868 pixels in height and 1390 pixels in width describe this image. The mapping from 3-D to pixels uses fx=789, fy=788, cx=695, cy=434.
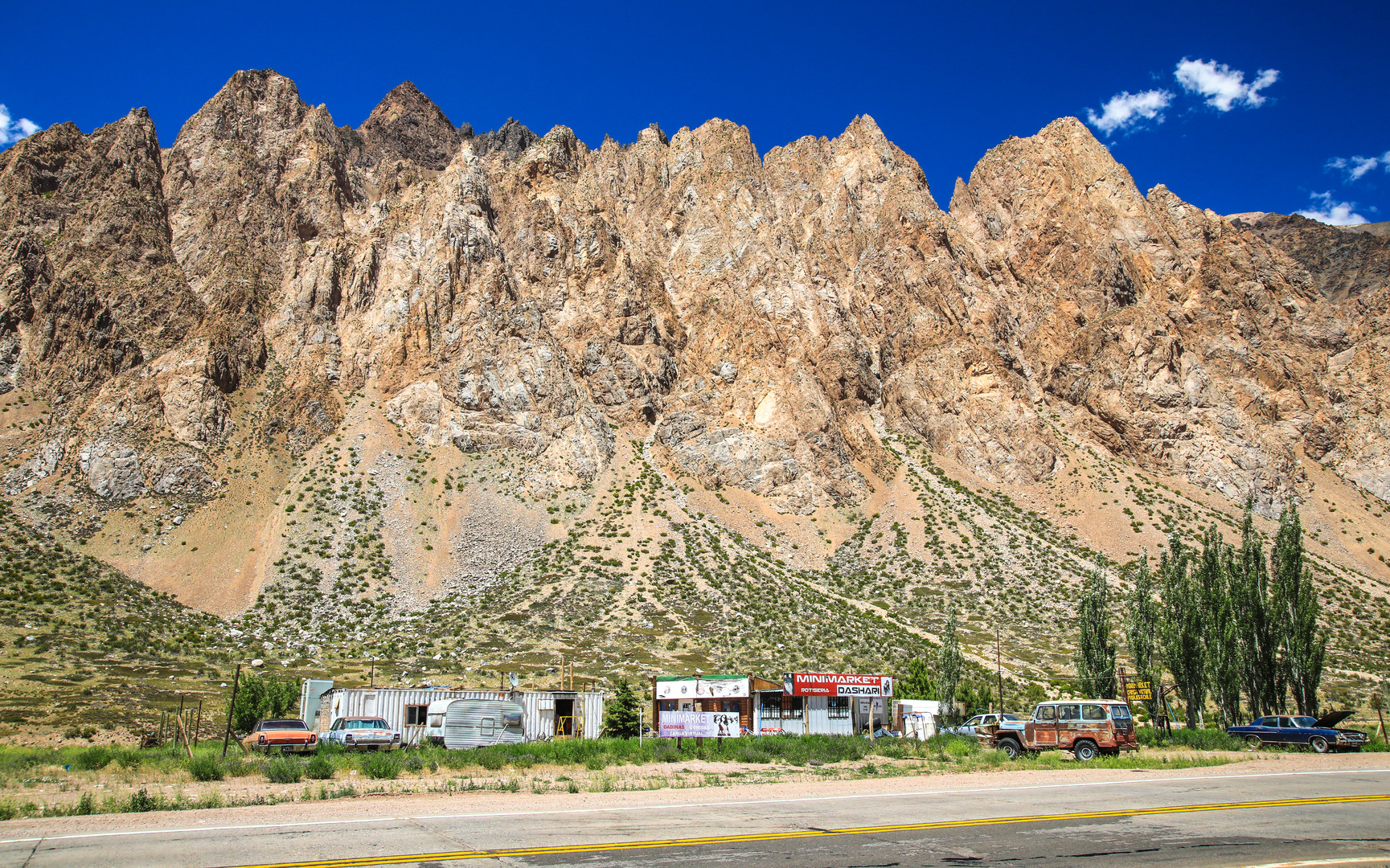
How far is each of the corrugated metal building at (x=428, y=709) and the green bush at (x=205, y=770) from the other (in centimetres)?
805

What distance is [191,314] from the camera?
74.1 m

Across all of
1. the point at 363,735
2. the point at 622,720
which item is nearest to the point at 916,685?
the point at 622,720

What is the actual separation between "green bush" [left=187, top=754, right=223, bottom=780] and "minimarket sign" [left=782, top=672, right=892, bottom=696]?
19.2m

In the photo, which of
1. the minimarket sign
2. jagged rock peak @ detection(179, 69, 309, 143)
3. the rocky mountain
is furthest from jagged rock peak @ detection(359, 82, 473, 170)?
the minimarket sign

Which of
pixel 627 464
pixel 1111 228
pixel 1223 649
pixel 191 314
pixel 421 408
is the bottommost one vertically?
pixel 1223 649

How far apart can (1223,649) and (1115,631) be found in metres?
24.7

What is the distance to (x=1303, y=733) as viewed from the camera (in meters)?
25.2

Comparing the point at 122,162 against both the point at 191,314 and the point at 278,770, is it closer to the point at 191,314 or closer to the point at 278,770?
the point at 191,314

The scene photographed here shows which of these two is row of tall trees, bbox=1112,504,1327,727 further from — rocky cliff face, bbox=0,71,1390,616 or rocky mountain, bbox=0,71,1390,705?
rocky cliff face, bbox=0,71,1390,616

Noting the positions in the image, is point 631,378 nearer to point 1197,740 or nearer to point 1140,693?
point 1140,693

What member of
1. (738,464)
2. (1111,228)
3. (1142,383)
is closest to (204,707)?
(738,464)

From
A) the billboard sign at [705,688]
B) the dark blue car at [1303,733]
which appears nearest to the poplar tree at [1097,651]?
the dark blue car at [1303,733]

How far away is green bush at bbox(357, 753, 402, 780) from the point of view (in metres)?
19.9

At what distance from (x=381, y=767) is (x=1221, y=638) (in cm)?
3366
